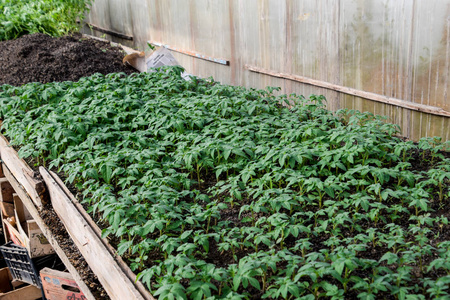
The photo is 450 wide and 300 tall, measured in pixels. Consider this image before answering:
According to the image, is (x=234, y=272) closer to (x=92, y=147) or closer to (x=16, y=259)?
(x=92, y=147)

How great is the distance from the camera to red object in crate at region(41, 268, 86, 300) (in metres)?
4.68

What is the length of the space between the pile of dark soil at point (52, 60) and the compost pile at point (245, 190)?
1.75 meters

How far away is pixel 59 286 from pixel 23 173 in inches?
49.1

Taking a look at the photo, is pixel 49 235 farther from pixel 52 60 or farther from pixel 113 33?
pixel 113 33

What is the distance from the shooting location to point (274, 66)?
7.05 metres

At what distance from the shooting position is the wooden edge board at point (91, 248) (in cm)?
317

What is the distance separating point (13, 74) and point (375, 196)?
22.0ft

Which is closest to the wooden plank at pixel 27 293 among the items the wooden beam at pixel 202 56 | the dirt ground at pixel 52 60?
the dirt ground at pixel 52 60

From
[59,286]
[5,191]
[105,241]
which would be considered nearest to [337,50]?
[105,241]

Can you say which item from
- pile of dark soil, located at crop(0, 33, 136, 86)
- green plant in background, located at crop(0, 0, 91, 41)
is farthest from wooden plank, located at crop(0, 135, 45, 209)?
green plant in background, located at crop(0, 0, 91, 41)

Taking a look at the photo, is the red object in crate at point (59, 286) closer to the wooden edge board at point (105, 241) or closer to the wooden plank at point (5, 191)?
the wooden edge board at point (105, 241)

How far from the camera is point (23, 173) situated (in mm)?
5098

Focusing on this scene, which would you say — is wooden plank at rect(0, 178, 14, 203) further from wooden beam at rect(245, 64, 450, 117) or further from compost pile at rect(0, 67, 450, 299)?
wooden beam at rect(245, 64, 450, 117)

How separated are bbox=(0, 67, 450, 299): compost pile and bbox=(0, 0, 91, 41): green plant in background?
4963mm
